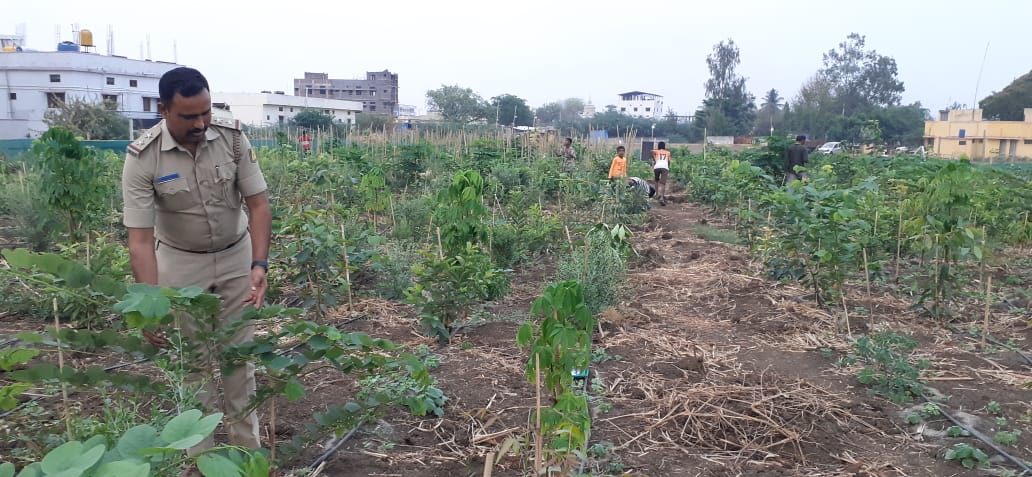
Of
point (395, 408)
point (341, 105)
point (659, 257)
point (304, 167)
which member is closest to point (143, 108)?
point (341, 105)

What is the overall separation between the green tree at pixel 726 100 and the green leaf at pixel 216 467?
48203 mm

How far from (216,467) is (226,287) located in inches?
78.7

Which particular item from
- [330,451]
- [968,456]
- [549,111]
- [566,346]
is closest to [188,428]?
[566,346]

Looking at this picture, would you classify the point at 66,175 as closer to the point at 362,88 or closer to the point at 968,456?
the point at 968,456

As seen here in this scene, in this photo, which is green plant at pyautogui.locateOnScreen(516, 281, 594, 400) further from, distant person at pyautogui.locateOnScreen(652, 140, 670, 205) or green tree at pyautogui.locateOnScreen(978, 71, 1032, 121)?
green tree at pyautogui.locateOnScreen(978, 71, 1032, 121)

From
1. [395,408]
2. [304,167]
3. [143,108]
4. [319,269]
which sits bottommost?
[395,408]

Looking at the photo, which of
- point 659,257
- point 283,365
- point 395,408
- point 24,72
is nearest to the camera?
point 283,365

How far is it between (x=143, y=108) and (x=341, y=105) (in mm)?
18464

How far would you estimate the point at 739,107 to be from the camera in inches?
2280

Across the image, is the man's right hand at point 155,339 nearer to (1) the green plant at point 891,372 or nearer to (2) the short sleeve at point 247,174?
(2) the short sleeve at point 247,174

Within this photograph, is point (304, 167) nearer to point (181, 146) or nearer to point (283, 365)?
point (181, 146)

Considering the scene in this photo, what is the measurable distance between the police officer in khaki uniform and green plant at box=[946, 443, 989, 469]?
3.27 m

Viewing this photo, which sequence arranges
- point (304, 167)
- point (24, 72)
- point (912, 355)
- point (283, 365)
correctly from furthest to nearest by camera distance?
point (24, 72), point (304, 167), point (912, 355), point (283, 365)

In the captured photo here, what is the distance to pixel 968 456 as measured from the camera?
3.50m
